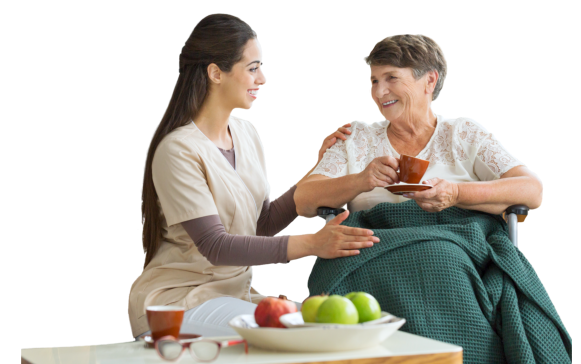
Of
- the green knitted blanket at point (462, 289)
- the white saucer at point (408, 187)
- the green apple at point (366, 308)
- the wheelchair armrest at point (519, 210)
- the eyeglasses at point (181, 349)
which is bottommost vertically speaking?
the green knitted blanket at point (462, 289)

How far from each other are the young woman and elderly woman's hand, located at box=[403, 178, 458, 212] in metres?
0.30

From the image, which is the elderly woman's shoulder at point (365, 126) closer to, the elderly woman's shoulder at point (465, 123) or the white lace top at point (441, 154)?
the white lace top at point (441, 154)

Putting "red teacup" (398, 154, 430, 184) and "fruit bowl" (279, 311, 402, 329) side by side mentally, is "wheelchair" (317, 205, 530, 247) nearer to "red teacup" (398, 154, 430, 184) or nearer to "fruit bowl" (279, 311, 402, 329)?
"red teacup" (398, 154, 430, 184)

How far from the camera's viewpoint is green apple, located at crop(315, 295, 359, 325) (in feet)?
5.71

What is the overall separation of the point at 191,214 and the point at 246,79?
61 centimetres

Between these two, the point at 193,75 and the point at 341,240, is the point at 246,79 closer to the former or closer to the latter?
the point at 193,75

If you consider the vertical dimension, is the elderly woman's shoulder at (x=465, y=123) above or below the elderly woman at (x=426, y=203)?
above

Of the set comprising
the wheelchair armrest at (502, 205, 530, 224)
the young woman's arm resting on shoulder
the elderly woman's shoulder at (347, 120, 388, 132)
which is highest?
the elderly woman's shoulder at (347, 120, 388, 132)

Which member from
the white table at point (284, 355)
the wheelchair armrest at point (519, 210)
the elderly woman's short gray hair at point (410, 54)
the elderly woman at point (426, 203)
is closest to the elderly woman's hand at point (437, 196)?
the elderly woman at point (426, 203)

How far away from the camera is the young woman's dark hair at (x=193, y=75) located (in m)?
2.79

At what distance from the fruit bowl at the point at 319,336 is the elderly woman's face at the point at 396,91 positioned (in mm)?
1419

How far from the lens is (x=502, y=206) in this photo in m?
2.75

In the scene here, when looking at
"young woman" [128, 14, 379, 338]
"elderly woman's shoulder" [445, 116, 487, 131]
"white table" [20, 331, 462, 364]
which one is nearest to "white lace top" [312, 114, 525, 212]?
"elderly woman's shoulder" [445, 116, 487, 131]

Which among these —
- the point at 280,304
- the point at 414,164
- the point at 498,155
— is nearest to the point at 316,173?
the point at 414,164
